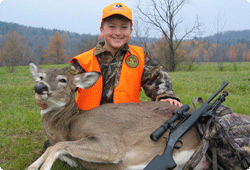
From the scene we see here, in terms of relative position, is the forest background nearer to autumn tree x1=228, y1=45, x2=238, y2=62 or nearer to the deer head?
autumn tree x1=228, y1=45, x2=238, y2=62

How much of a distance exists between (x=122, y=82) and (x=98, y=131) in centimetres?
163

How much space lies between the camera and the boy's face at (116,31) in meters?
4.33

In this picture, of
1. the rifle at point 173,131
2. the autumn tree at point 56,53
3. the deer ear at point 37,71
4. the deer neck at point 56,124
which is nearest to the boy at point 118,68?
the deer ear at point 37,71

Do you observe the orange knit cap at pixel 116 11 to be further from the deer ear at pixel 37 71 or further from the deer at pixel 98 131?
the deer ear at pixel 37 71

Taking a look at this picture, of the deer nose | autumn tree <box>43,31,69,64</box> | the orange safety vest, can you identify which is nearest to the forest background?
autumn tree <box>43,31,69,64</box>

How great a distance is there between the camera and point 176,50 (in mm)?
28109

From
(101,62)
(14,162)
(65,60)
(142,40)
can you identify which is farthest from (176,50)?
(65,60)

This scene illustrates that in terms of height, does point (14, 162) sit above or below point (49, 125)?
below

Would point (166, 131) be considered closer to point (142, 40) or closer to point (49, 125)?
point (49, 125)

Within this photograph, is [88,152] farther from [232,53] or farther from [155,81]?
[232,53]

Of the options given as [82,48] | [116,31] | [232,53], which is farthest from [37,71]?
[232,53]

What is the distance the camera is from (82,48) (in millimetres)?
56875

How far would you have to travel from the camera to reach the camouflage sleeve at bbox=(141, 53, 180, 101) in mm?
4261

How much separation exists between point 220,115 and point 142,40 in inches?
1119
